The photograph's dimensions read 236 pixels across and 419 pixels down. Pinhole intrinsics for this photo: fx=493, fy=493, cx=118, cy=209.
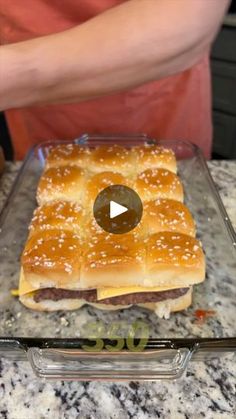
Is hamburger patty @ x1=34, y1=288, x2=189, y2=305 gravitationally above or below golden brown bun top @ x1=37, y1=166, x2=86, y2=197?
below

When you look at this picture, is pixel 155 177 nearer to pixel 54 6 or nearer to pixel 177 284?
pixel 177 284

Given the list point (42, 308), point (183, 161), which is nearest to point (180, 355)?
point (42, 308)

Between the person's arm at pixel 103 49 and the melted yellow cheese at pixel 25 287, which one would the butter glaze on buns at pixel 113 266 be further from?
the person's arm at pixel 103 49

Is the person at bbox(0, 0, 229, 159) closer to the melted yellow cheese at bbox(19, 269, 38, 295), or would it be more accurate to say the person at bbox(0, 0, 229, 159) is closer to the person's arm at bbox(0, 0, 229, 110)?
the person's arm at bbox(0, 0, 229, 110)

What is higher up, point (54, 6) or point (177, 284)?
point (54, 6)

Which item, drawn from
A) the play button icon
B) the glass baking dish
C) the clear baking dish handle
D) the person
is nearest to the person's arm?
the person

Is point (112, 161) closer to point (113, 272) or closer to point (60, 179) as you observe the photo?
point (60, 179)

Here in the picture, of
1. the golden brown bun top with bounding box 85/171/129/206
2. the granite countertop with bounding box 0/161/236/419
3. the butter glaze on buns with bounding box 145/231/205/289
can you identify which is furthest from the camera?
the golden brown bun top with bounding box 85/171/129/206
